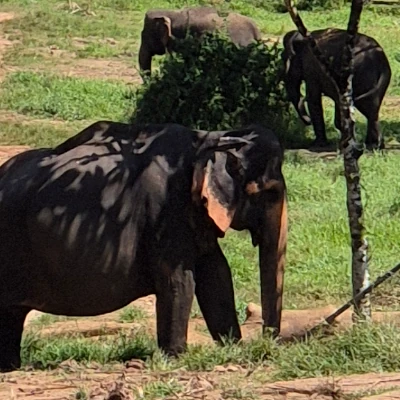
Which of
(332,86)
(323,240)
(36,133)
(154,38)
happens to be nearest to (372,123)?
(332,86)

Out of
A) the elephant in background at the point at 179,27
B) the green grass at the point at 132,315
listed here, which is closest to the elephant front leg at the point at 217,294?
the green grass at the point at 132,315

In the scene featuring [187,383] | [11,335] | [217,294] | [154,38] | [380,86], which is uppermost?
[187,383]

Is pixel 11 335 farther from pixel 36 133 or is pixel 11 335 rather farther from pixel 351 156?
pixel 36 133

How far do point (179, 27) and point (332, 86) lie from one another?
4577 mm

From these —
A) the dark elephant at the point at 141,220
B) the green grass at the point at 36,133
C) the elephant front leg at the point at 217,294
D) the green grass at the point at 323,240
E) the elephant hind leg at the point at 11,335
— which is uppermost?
the dark elephant at the point at 141,220

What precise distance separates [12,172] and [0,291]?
0.61 meters

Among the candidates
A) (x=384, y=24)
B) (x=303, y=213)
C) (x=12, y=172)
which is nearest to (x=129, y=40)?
(x=384, y=24)

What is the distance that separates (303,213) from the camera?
10945 millimetres

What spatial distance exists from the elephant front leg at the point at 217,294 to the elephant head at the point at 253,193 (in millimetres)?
189

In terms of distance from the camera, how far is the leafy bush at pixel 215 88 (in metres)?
14.5

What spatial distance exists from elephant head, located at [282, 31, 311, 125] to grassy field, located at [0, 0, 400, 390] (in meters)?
0.36

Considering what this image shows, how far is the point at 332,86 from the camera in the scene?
1488 cm

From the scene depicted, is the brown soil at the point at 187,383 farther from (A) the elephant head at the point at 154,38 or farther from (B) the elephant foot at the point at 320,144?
(A) the elephant head at the point at 154,38

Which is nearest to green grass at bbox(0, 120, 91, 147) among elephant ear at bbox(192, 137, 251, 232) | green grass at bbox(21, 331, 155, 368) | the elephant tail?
the elephant tail
